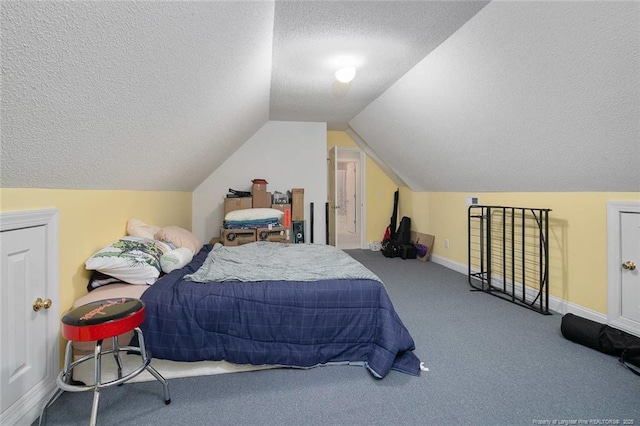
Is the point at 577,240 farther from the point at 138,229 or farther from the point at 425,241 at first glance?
the point at 138,229

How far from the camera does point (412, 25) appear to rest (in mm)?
2195

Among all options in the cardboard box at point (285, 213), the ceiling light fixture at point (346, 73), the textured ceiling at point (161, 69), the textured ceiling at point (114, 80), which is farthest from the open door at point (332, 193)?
the textured ceiling at point (114, 80)

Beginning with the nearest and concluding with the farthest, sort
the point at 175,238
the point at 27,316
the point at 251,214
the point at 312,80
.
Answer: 1. the point at 27,316
2. the point at 175,238
3. the point at 312,80
4. the point at 251,214

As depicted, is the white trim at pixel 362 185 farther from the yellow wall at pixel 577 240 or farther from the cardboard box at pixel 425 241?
the yellow wall at pixel 577 240

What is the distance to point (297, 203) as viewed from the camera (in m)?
4.75

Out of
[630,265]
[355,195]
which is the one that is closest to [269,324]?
[630,265]

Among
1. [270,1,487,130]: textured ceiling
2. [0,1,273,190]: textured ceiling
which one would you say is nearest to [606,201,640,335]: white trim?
[270,1,487,130]: textured ceiling

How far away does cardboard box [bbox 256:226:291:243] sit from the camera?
4.08 metres

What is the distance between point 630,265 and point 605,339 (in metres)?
0.65

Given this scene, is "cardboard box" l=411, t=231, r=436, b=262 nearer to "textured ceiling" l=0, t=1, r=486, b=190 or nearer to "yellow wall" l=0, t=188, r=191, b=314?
"textured ceiling" l=0, t=1, r=486, b=190

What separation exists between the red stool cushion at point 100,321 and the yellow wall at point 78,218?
0.48m

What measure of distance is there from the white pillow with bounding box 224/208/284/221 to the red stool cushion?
2521 millimetres

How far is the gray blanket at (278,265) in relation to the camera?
2057 mm

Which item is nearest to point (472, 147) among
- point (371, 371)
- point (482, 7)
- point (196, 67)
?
point (482, 7)
